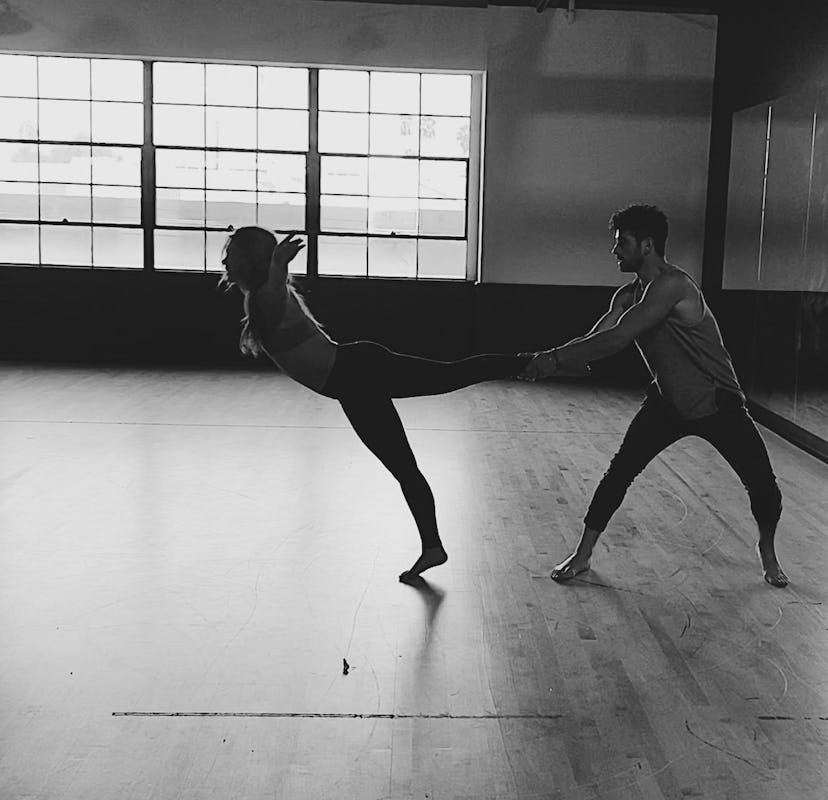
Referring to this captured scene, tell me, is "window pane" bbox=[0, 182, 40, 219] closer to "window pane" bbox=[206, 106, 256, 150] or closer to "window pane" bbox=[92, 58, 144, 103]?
"window pane" bbox=[92, 58, 144, 103]

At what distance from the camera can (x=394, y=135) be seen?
33.3 feet

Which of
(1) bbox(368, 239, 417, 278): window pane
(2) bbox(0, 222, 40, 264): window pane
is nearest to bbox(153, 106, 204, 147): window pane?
(2) bbox(0, 222, 40, 264): window pane

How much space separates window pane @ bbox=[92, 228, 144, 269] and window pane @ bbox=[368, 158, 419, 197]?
2.17 meters

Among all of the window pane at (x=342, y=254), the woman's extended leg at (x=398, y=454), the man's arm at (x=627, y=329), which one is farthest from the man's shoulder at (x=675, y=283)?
the window pane at (x=342, y=254)

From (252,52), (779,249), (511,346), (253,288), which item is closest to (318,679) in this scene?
(253,288)

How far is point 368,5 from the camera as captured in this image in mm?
9828

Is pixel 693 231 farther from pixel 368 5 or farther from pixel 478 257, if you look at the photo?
pixel 368 5

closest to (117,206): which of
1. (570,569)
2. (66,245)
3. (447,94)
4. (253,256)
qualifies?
(66,245)

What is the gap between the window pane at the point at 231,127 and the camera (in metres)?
10.1

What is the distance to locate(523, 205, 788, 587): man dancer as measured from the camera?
3604 mm

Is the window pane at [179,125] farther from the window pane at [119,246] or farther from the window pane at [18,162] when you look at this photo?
the window pane at [18,162]

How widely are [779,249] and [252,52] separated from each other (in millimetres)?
5005

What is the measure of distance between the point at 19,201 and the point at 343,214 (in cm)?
294

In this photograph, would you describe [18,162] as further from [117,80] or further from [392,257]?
[392,257]
